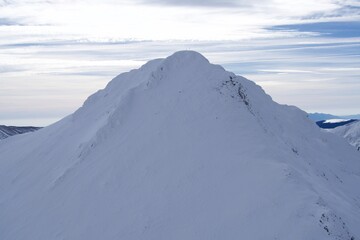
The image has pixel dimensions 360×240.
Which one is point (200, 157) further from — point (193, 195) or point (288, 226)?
point (288, 226)

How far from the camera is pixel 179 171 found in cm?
3058

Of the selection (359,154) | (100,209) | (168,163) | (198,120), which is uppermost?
(198,120)

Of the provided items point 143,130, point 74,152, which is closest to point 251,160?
point 143,130

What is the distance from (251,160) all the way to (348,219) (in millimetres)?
7073

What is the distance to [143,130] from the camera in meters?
35.5

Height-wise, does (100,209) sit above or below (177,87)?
below

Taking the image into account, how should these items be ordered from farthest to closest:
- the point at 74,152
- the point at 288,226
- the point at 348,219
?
the point at 74,152 → the point at 348,219 → the point at 288,226

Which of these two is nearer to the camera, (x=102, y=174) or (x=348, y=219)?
(x=348, y=219)

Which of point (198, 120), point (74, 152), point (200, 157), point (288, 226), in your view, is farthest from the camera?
point (74, 152)

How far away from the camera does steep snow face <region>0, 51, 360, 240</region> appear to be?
25.5 meters

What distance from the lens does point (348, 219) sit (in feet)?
86.7

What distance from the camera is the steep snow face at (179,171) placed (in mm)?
25469

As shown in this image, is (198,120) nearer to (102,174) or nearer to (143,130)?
(143,130)

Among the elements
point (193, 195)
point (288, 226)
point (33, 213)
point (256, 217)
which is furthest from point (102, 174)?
point (288, 226)
